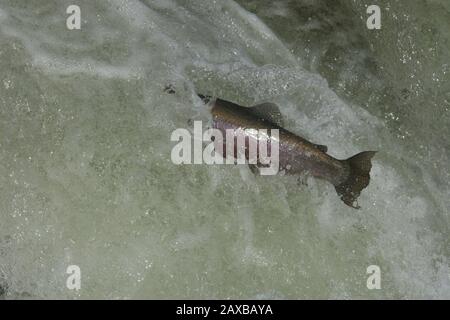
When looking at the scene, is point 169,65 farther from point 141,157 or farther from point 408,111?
point 408,111

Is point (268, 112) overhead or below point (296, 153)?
overhead

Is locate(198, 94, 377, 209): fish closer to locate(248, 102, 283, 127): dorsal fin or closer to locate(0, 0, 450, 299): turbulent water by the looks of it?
locate(248, 102, 283, 127): dorsal fin

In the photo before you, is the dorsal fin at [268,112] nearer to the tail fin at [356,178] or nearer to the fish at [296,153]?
the fish at [296,153]

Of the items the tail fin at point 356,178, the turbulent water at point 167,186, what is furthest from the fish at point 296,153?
the turbulent water at point 167,186

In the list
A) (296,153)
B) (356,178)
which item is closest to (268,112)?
(296,153)

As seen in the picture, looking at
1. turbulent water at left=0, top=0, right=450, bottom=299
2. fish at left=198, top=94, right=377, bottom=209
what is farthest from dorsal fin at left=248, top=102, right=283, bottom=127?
turbulent water at left=0, top=0, right=450, bottom=299

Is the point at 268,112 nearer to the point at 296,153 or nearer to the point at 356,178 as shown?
the point at 296,153
